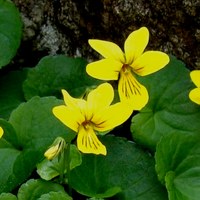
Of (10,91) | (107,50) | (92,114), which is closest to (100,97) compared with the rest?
(92,114)

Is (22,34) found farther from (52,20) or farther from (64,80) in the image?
(64,80)

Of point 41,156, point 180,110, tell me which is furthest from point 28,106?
point 180,110

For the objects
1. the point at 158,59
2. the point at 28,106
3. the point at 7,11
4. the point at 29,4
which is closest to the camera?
the point at 158,59

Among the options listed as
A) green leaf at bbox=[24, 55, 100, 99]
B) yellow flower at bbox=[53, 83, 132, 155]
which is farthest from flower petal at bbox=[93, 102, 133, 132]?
green leaf at bbox=[24, 55, 100, 99]

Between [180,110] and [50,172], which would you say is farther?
[180,110]

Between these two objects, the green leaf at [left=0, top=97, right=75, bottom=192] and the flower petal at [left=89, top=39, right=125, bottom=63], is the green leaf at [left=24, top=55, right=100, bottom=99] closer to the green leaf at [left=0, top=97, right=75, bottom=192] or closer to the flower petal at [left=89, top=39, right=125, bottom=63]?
the green leaf at [left=0, top=97, right=75, bottom=192]

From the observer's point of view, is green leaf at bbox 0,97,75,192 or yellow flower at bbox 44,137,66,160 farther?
green leaf at bbox 0,97,75,192
